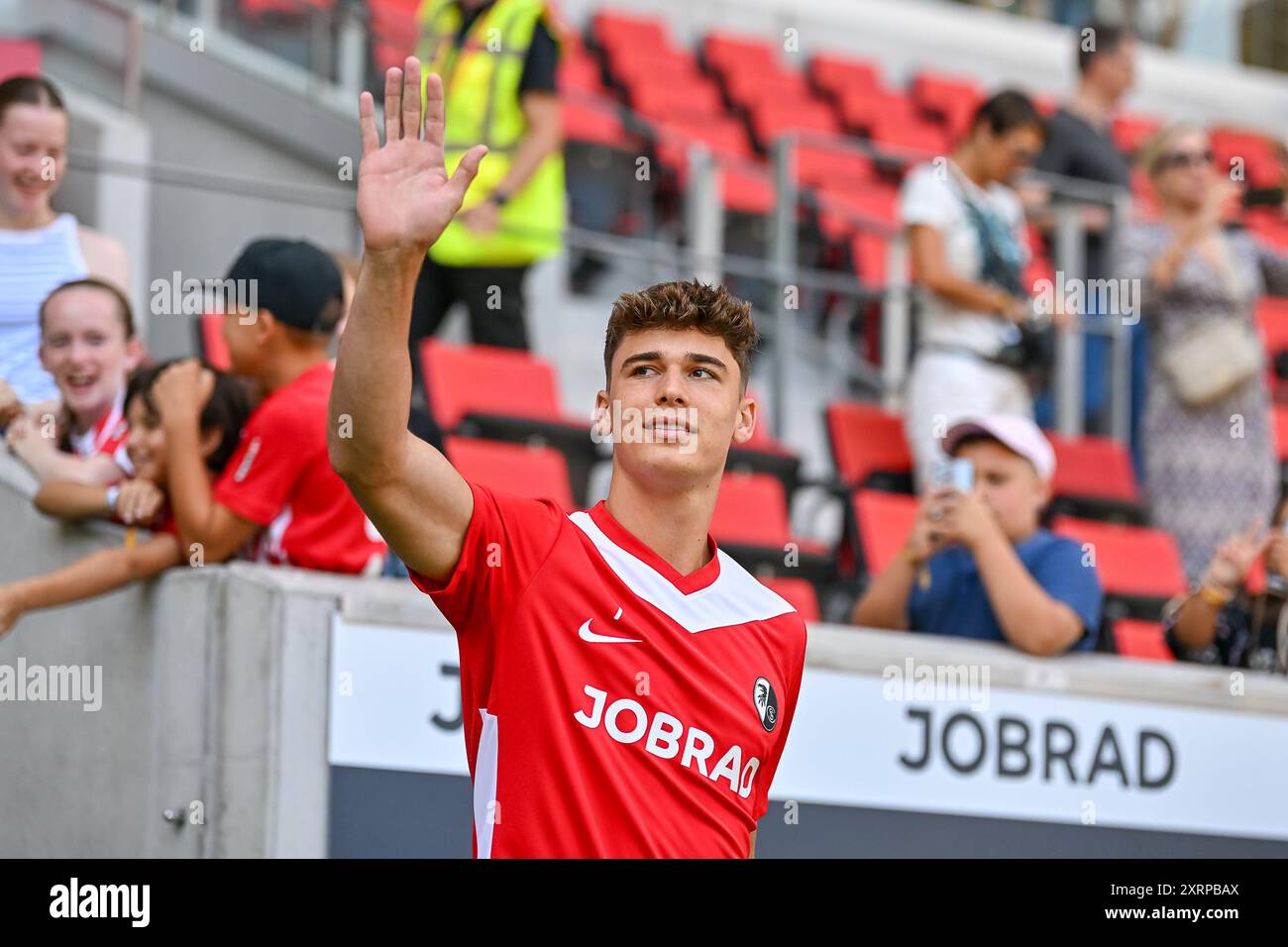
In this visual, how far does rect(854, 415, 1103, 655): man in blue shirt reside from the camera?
529cm

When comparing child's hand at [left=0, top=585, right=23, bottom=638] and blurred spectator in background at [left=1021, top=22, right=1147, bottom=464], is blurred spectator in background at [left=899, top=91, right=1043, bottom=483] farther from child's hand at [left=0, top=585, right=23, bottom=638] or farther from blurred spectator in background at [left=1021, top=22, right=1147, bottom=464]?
Result: child's hand at [left=0, top=585, right=23, bottom=638]

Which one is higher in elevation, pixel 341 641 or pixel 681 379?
pixel 681 379

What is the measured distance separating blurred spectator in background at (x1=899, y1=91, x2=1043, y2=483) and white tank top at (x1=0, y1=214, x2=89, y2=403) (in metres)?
2.87

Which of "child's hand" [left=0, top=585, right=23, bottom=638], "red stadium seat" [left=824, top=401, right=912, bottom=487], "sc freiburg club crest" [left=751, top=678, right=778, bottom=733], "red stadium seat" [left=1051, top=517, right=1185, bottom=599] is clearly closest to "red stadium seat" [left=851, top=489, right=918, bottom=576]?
"red stadium seat" [left=824, top=401, right=912, bottom=487]

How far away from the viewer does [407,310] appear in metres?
2.61

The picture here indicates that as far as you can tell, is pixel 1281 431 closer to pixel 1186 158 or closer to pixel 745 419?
pixel 1186 158

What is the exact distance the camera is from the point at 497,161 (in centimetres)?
705

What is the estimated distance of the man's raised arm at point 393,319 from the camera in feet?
8.43

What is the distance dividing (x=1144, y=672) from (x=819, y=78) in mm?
8498
